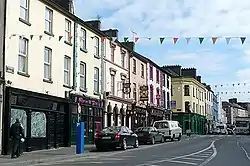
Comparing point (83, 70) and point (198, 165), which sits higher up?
point (83, 70)

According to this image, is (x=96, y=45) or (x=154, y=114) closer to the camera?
(x=96, y=45)

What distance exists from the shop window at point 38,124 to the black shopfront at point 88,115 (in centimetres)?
402

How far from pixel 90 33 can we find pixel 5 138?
1427 centimetres

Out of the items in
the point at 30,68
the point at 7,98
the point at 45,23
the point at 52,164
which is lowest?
the point at 52,164

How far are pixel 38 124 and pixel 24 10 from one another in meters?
6.70

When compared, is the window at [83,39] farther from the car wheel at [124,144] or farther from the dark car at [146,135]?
the car wheel at [124,144]

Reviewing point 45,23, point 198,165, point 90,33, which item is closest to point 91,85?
point 90,33

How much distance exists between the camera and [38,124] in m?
26.0

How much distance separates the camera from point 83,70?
109 feet

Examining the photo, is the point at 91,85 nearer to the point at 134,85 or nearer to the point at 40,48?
the point at 40,48

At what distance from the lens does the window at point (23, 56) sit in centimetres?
2439

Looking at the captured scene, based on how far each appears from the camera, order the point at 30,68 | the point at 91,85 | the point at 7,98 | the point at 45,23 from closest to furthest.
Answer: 1. the point at 7,98
2. the point at 30,68
3. the point at 45,23
4. the point at 91,85

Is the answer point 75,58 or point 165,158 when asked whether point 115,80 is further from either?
point 165,158

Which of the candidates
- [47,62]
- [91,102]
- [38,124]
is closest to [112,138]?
[38,124]
